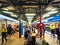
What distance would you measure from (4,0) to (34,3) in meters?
1.85

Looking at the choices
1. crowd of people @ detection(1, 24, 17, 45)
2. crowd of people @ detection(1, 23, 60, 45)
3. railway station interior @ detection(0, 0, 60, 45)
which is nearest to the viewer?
crowd of people @ detection(1, 23, 60, 45)

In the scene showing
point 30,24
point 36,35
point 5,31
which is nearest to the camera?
point 36,35

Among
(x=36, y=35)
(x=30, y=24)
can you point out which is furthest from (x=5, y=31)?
(x=30, y=24)

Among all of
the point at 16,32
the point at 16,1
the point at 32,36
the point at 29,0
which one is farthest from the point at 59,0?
the point at 16,32

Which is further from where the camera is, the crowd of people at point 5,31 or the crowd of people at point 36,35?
the crowd of people at point 5,31

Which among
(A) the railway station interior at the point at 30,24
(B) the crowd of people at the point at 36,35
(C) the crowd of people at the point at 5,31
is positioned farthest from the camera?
(C) the crowd of people at the point at 5,31

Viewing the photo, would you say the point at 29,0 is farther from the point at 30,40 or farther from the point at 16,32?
the point at 16,32

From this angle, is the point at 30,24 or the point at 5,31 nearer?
the point at 5,31

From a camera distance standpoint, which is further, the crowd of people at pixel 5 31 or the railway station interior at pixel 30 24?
A: the crowd of people at pixel 5 31

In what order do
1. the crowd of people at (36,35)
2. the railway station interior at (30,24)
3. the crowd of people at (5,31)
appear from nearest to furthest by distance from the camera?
the crowd of people at (36,35) → the railway station interior at (30,24) → the crowd of people at (5,31)

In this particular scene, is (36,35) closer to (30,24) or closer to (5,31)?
(5,31)

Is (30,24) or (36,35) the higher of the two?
(30,24)

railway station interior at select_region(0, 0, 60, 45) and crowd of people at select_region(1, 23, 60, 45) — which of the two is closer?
crowd of people at select_region(1, 23, 60, 45)

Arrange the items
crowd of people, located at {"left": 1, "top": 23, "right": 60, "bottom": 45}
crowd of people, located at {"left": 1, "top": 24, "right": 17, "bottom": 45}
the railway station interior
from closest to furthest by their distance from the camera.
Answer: crowd of people, located at {"left": 1, "top": 23, "right": 60, "bottom": 45} < the railway station interior < crowd of people, located at {"left": 1, "top": 24, "right": 17, "bottom": 45}
